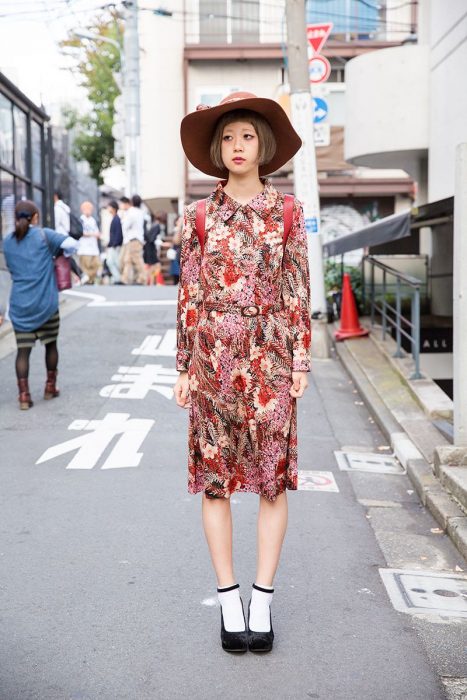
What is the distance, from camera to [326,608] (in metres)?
3.99

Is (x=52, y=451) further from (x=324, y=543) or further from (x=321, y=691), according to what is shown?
(x=321, y=691)

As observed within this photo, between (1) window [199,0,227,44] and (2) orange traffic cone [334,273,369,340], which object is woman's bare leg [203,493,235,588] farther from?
(1) window [199,0,227,44]

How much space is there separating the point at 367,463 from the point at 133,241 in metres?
13.3

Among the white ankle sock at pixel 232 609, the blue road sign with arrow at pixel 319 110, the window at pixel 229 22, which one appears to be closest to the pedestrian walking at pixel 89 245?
the blue road sign with arrow at pixel 319 110

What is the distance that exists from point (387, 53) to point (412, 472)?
9447 mm

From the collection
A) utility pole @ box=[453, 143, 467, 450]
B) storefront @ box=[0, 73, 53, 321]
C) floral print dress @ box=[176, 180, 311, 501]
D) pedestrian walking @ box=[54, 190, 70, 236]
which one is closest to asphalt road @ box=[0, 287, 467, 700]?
floral print dress @ box=[176, 180, 311, 501]

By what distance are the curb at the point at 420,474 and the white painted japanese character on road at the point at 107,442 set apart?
2.00 meters

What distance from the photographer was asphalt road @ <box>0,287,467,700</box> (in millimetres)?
3260

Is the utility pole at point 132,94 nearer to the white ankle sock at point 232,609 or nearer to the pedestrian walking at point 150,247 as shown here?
the pedestrian walking at point 150,247

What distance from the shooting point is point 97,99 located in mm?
38812

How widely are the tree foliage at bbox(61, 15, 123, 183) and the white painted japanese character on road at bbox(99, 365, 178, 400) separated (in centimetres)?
2805

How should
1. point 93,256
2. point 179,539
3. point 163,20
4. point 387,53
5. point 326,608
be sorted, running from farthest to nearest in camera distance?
point 163,20
point 93,256
point 387,53
point 179,539
point 326,608

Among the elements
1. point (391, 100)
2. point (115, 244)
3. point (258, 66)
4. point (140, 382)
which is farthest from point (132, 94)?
point (140, 382)

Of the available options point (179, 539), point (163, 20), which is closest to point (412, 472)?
point (179, 539)
